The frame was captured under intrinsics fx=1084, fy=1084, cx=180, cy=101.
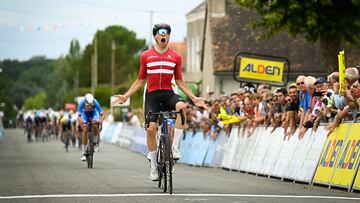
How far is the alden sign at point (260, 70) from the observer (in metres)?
31.7

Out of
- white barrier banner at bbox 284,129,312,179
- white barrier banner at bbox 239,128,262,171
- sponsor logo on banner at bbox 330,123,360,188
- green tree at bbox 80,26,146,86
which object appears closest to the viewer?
sponsor logo on banner at bbox 330,123,360,188

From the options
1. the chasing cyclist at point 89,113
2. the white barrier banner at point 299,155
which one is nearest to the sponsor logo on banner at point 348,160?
the white barrier banner at point 299,155

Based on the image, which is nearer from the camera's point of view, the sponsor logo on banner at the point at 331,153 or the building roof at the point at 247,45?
the sponsor logo on banner at the point at 331,153

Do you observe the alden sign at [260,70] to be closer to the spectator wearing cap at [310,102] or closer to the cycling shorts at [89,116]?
the cycling shorts at [89,116]

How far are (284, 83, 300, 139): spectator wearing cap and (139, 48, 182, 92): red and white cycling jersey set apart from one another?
18.1 ft

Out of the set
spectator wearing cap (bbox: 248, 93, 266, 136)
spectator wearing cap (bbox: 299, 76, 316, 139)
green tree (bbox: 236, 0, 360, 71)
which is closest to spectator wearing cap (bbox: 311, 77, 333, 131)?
spectator wearing cap (bbox: 299, 76, 316, 139)

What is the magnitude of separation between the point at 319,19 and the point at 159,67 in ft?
52.0

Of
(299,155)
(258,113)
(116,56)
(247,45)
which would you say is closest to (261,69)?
(258,113)

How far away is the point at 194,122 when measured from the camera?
32844 mm

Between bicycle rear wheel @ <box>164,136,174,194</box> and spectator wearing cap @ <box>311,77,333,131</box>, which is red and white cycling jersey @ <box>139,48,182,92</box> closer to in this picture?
bicycle rear wheel @ <box>164,136,174,194</box>

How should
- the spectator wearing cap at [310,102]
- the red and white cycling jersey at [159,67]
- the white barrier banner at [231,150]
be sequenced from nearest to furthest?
the red and white cycling jersey at [159,67] → the spectator wearing cap at [310,102] → the white barrier banner at [231,150]

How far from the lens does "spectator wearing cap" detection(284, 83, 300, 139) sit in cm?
2188

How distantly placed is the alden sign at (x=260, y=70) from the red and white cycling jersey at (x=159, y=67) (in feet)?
48.5

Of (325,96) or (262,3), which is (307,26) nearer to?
(262,3)
